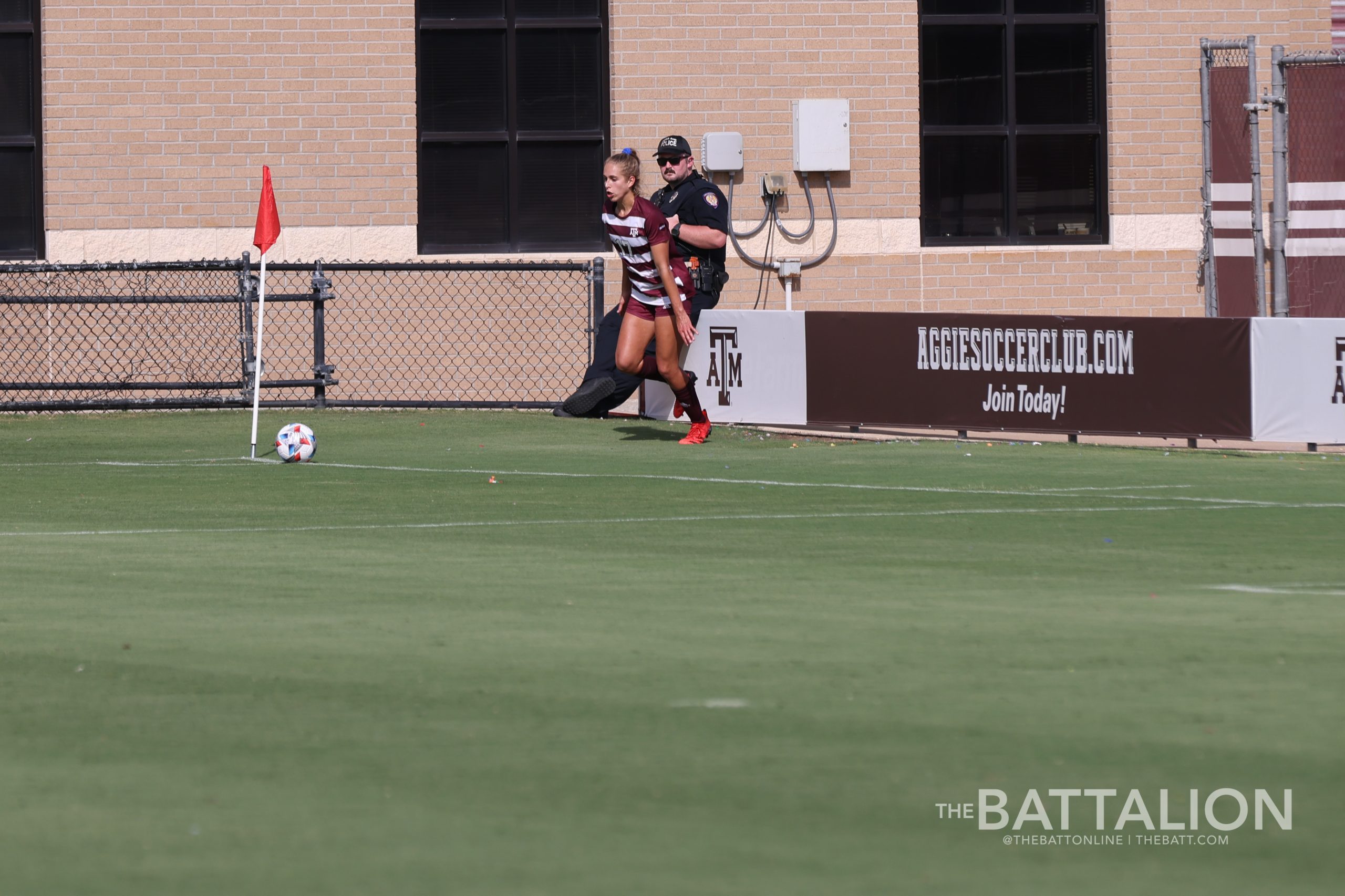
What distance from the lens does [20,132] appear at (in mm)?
22922

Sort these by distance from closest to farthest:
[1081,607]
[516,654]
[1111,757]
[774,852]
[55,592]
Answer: [774,852] < [1111,757] < [516,654] < [1081,607] < [55,592]

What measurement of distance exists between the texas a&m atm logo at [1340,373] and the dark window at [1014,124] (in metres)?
7.61

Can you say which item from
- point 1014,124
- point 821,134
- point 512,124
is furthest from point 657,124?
point 1014,124

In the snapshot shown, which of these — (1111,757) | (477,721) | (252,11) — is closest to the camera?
(1111,757)

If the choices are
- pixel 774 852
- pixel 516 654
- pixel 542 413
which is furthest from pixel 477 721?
pixel 542 413

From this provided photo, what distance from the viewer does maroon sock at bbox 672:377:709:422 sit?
54.1 feet

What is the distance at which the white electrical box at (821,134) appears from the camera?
22875 mm

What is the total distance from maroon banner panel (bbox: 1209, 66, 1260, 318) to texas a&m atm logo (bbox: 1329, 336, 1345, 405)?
6811 millimetres

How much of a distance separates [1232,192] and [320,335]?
33.5 ft

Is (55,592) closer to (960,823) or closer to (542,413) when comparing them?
(960,823)

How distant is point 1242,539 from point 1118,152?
1477cm

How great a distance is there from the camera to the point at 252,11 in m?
22.5

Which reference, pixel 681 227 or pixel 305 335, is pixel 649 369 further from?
pixel 305 335

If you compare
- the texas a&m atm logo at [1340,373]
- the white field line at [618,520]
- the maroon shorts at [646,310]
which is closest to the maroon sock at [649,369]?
the maroon shorts at [646,310]
